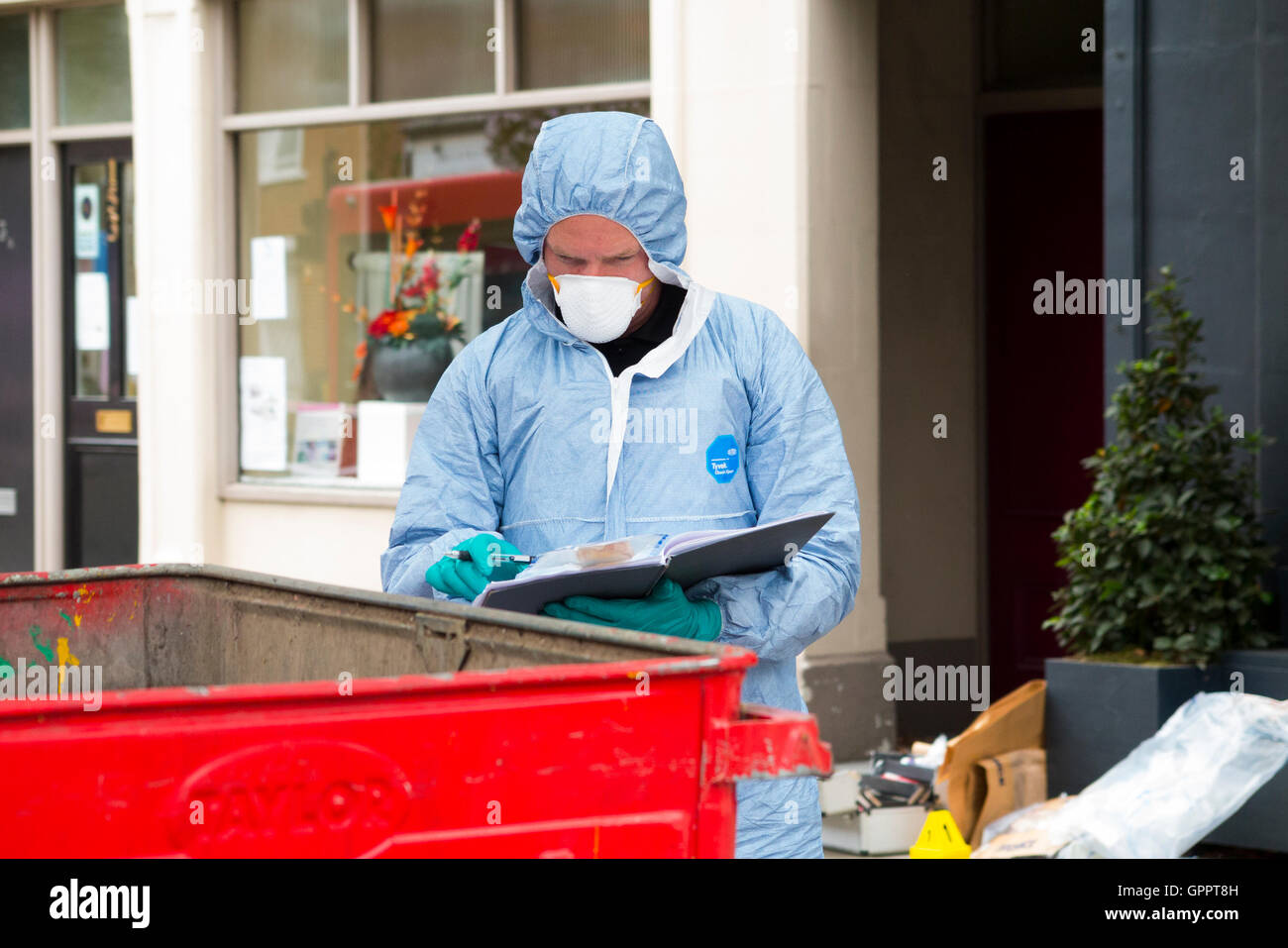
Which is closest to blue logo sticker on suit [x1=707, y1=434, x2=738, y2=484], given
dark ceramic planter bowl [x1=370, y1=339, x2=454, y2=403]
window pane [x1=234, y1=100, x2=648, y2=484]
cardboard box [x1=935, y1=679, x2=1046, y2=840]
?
cardboard box [x1=935, y1=679, x2=1046, y2=840]

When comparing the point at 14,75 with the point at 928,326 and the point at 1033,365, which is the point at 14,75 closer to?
the point at 928,326

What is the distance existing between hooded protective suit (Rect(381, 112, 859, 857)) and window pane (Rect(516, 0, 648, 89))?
4.61 meters

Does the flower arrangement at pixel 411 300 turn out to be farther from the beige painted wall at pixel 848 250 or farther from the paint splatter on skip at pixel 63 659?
the paint splatter on skip at pixel 63 659

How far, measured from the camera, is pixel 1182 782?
4.95 meters

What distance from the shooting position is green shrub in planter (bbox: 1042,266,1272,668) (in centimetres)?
533

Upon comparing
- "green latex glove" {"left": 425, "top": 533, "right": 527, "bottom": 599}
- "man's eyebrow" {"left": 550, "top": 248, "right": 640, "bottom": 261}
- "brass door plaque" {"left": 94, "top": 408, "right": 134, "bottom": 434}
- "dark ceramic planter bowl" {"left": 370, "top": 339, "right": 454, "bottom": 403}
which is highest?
"dark ceramic planter bowl" {"left": 370, "top": 339, "right": 454, "bottom": 403}

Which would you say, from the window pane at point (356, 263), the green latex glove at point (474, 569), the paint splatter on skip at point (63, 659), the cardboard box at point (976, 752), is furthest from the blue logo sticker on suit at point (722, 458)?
the window pane at point (356, 263)

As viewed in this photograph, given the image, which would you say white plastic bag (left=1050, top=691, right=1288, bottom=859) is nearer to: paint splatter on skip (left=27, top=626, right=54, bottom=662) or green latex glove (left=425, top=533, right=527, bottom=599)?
green latex glove (left=425, top=533, right=527, bottom=599)

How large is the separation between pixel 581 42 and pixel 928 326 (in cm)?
199

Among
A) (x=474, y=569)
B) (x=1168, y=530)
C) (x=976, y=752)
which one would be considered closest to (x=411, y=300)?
(x=976, y=752)

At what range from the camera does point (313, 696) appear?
1606mm

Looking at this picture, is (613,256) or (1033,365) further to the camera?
(1033,365)
